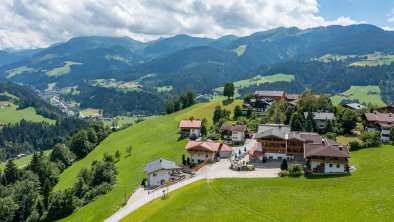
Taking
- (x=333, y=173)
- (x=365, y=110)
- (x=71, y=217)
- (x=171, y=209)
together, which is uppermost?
(x=365, y=110)

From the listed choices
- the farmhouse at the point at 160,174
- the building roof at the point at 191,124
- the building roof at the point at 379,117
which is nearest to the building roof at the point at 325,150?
the building roof at the point at 379,117

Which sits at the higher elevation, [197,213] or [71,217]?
[197,213]

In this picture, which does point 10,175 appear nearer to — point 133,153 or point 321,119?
point 133,153

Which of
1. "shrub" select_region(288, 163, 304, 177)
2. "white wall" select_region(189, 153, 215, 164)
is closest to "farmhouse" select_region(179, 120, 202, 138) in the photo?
"white wall" select_region(189, 153, 215, 164)

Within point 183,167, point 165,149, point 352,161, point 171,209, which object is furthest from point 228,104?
point 171,209

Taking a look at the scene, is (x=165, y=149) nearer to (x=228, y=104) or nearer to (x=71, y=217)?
(x=71, y=217)

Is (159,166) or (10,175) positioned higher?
(159,166)

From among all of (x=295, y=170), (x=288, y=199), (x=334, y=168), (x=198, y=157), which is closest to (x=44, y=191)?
(x=198, y=157)
